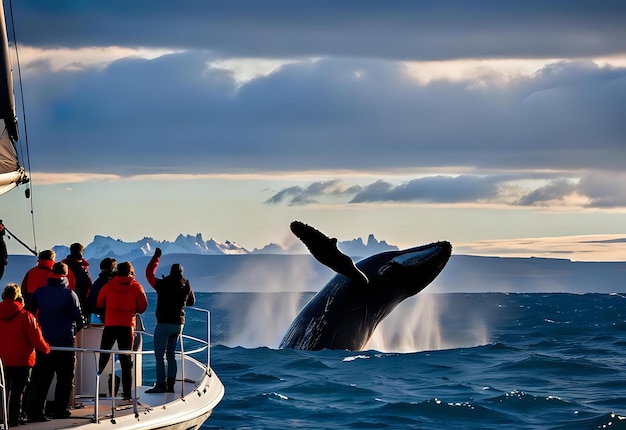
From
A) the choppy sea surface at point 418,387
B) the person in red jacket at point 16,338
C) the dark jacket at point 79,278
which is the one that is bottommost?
the choppy sea surface at point 418,387

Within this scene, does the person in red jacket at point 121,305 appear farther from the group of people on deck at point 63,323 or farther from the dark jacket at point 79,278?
the dark jacket at point 79,278

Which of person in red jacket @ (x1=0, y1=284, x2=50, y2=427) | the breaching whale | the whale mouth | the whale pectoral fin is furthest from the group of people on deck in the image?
the whale mouth

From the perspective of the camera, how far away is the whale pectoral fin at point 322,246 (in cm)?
1661

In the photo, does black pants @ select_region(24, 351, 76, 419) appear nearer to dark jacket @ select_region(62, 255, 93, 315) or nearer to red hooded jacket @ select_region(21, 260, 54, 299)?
red hooded jacket @ select_region(21, 260, 54, 299)

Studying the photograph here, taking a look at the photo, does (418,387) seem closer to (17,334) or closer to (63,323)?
(63,323)

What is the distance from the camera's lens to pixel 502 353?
1041 inches

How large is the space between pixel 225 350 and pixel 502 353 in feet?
21.8

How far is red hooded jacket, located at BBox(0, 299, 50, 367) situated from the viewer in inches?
381

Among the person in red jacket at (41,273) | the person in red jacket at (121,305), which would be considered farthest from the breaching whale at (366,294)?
the person in red jacket at (41,273)

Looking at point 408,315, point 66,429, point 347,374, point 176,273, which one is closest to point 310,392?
point 347,374

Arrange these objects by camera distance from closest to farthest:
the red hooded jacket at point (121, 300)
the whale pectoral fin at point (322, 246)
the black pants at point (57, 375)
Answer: the black pants at point (57, 375), the red hooded jacket at point (121, 300), the whale pectoral fin at point (322, 246)

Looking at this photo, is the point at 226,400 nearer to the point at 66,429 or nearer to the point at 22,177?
the point at 22,177

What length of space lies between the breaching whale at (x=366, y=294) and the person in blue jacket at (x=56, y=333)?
333 inches

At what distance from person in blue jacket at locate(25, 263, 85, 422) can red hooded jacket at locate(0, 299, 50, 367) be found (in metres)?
0.80
